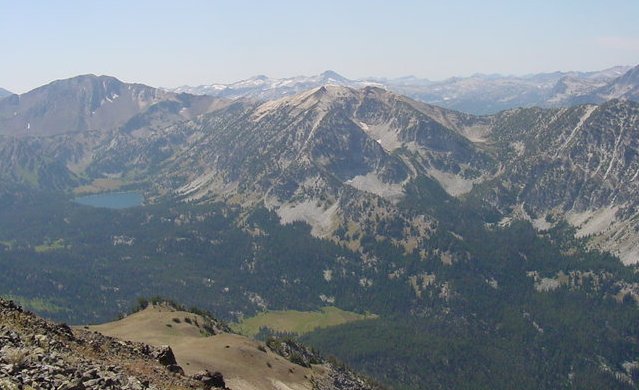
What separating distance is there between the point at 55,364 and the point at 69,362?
2895 mm

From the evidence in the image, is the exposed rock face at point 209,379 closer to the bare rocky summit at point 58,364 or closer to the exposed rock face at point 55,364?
the bare rocky summit at point 58,364

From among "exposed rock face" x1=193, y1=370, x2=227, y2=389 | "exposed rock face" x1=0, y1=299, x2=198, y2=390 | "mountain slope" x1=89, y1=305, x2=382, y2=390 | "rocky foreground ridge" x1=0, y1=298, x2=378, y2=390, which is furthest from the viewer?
"mountain slope" x1=89, y1=305, x2=382, y2=390

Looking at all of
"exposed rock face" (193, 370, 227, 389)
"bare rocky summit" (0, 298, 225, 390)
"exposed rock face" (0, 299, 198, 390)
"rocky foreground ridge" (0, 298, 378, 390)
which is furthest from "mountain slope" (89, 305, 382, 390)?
"exposed rock face" (0, 299, 198, 390)

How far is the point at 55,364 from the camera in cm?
3966

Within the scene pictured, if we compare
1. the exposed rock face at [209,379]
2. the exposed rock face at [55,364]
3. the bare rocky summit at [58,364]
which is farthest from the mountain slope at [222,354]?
the exposed rock face at [55,364]

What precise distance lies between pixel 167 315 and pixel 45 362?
11917 centimetres

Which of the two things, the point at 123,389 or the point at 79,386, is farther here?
the point at 123,389

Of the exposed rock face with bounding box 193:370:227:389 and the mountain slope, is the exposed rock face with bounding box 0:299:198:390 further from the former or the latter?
the mountain slope

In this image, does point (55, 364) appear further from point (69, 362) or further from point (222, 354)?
point (222, 354)

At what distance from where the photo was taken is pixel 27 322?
188 ft

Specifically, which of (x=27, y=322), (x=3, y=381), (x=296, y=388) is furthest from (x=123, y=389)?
(x=296, y=388)

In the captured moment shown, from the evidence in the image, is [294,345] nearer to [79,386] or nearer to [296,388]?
[296,388]

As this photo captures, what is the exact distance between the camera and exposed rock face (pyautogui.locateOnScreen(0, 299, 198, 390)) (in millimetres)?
36469

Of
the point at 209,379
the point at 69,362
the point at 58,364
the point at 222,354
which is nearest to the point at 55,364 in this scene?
the point at 58,364
